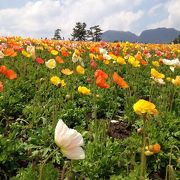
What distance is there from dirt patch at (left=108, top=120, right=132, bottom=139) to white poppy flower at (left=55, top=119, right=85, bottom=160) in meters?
2.49

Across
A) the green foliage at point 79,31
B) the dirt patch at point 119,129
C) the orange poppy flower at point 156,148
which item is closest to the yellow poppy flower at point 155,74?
the dirt patch at point 119,129

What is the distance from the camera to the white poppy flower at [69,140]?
1606 mm

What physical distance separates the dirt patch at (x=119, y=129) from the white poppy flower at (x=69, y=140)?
2.49 meters

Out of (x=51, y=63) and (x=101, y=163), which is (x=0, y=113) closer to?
(x=51, y=63)

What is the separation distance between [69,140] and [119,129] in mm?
2850

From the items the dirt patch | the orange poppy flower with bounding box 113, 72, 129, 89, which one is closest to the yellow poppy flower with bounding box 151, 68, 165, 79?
the dirt patch

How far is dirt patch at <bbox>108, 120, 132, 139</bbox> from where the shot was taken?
4.19 m

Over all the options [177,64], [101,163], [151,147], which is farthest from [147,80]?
[151,147]

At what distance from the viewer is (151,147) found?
204cm

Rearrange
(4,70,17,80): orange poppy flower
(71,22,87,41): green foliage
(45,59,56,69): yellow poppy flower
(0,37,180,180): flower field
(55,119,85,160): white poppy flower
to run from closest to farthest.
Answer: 1. (55,119,85,160): white poppy flower
2. (0,37,180,180): flower field
3. (4,70,17,80): orange poppy flower
4. (45,59,56,69): yellow poppy flower
5. (71,22,87,41): green foliage

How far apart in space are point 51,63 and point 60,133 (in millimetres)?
3175

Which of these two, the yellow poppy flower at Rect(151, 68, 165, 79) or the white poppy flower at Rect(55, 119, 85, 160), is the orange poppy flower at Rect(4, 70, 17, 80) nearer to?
the yellow poppy flower at Rect(151, 68, 165, 79)

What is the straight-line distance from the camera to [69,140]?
5.27 feet

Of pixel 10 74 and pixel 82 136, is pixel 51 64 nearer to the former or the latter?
pixel 10 74
